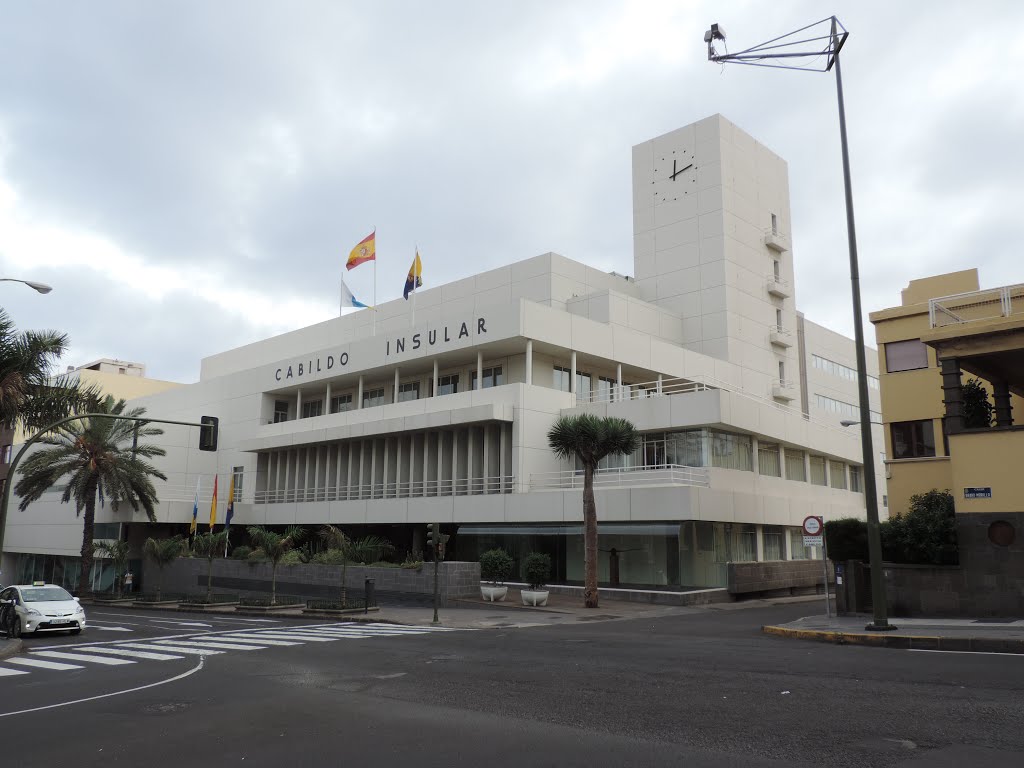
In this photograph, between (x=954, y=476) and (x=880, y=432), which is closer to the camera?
(x=954, y=476)

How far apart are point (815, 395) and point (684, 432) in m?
30.7

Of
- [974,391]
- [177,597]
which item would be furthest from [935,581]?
[177,597]

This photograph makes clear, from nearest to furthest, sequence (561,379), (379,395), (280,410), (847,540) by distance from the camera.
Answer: (847,540)
(561,379)
(379,395)
(280,410)

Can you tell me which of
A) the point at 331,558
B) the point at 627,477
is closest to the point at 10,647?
the point at 331,558

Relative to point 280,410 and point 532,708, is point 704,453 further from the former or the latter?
point 280,410

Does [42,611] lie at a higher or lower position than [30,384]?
lower

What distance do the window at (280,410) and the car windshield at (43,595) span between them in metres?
32.1

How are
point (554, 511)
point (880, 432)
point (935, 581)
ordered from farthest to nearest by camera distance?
point (880, 432), point (554, 511), point (935, 581)

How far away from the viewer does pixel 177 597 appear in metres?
39.4

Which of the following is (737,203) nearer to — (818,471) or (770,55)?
(818,471)

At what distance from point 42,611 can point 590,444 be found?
16929mm

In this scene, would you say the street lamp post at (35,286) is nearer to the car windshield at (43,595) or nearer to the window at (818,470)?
the car windshield at (43,595)

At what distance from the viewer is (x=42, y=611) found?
2092 centimetres

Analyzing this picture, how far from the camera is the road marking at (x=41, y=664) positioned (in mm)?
14805
